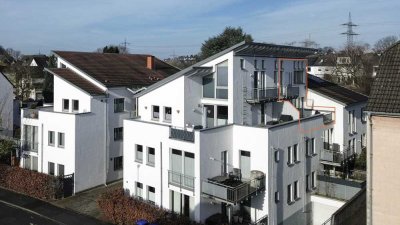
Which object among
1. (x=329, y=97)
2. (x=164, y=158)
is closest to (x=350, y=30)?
(x=329, y=97)

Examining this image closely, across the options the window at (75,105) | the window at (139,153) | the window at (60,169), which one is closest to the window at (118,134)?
the window at (75,105)

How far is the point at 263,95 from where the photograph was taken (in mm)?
25734

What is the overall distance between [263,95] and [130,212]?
1087 cm

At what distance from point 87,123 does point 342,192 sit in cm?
1798

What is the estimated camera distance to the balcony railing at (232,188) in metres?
20.3

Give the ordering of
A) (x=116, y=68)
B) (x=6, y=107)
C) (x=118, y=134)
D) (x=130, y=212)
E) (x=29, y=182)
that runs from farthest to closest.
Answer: (x=6, y=107) → (x=116, y=68) → (x=118, y=134) → (x=29, y=182) → (x=130, y=212)

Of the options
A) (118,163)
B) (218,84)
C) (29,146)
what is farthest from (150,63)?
(218,84)

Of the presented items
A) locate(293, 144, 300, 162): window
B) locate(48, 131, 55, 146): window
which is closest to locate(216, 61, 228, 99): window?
locate(293, 144, 300, 162): window

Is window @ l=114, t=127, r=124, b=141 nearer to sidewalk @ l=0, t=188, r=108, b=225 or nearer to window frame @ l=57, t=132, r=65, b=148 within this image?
window frame @ l=57, t=132, r=65, b=148

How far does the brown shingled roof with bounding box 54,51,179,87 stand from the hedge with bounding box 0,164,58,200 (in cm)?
807

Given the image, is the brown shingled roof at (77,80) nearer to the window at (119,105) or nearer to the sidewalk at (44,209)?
the window at (119,105)

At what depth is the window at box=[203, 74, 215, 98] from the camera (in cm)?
2500

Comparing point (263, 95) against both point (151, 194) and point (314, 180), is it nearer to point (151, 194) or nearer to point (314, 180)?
point (314, 180)

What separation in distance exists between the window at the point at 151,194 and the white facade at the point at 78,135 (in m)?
6.57
